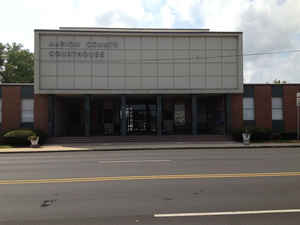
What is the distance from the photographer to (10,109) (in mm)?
23969

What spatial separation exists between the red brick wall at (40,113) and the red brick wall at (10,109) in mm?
1650

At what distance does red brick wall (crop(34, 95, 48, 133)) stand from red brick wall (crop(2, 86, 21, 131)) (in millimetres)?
1650

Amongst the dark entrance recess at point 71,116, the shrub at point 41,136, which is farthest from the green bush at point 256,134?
the shrub at point 41,136

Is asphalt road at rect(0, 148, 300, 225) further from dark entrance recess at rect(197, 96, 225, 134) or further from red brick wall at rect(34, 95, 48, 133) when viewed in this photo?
dark entrance recess at rect(197, 96, 225, 134)

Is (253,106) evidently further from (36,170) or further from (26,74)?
(26,74)

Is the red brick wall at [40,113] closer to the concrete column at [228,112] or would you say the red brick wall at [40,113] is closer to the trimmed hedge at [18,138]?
the trimmed hedge at [18,138]

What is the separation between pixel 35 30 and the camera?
76.8 ft

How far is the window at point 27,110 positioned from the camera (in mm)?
24203

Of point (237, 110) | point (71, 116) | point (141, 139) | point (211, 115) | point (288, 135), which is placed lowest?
point (141, 139)

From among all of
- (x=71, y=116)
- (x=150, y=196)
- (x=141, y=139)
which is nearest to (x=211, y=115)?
(x=141, y=139)

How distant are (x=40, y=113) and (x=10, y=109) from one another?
2.88 meters

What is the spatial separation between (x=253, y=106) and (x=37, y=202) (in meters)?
24.3

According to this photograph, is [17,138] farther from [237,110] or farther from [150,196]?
[237,110]

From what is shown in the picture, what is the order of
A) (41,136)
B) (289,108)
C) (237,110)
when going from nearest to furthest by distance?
1. (41,136)
2. (237,110)
3. (289,108)
